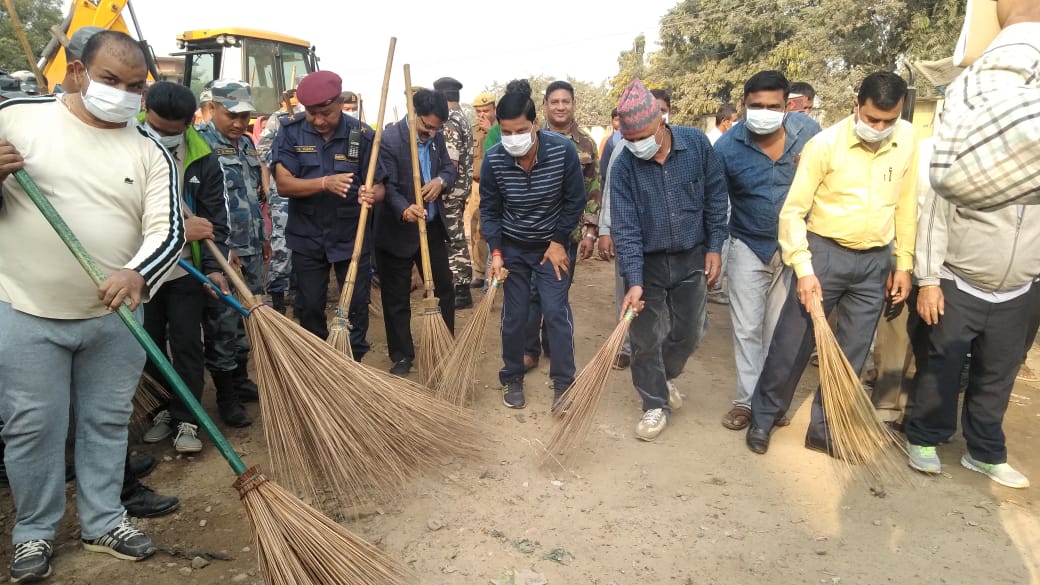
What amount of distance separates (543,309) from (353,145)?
1.50 m

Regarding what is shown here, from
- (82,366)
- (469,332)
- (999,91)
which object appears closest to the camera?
(999,91)

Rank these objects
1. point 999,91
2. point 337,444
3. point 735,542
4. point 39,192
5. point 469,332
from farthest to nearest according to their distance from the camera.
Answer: point 469,332 < point 337,444 < point 735,542 < point 39,192 < point 999,91

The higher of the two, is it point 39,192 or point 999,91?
point 999,91

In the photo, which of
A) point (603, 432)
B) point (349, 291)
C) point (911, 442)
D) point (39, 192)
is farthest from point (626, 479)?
point (39, 192)

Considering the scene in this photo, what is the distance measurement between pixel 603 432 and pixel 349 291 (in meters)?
1.62

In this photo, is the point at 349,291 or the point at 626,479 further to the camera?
the point at 349,291

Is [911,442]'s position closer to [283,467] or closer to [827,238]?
[827,238]

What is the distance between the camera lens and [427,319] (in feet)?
12.8

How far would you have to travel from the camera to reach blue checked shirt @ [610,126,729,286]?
3.28 meters

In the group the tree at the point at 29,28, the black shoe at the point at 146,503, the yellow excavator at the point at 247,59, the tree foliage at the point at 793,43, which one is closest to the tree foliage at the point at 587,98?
the tree foliage at the point at 793,43

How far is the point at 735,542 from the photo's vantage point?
8.43ft

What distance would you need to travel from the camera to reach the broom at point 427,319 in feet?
12.7

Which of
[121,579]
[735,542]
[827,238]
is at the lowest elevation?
[121,579]

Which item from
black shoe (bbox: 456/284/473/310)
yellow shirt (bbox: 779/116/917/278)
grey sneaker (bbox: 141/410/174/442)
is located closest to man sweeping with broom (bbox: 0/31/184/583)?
grey sneaker (bbox: 141/410/174/442)
